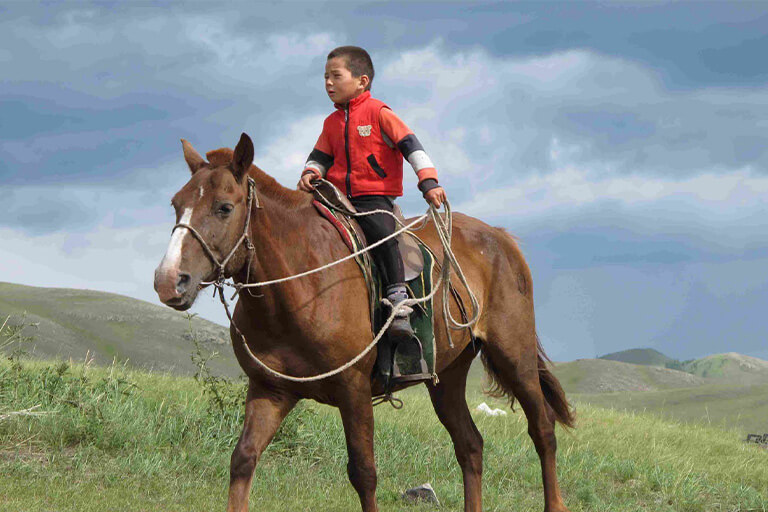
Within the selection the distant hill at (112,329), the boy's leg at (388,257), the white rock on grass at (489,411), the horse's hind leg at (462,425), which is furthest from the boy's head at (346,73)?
the distant hill at (112,329)

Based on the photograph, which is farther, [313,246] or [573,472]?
[573,472]

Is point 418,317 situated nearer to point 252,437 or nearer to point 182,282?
point 252,437

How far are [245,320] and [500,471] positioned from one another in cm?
529

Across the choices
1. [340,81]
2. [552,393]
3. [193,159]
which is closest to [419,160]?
[340,81]

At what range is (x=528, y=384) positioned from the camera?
673 cm

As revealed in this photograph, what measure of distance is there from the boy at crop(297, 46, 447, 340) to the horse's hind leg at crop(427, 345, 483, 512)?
67.4 inches

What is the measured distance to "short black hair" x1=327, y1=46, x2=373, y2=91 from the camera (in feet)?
17.9

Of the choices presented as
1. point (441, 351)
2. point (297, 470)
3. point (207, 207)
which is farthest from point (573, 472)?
point (207, 207)

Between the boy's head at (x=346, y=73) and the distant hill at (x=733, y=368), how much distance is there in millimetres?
47175

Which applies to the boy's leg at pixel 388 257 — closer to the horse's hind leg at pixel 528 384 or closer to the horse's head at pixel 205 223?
the horse's head at pixel 205 223

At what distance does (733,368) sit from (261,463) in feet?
183

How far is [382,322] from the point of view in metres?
5.14

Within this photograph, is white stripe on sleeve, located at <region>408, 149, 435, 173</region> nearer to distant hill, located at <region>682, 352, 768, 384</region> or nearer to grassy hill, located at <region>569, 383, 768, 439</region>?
grassy hill, located at <region>569, 383, 768, 439</region>

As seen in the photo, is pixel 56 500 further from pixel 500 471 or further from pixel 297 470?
pixel 500 471
